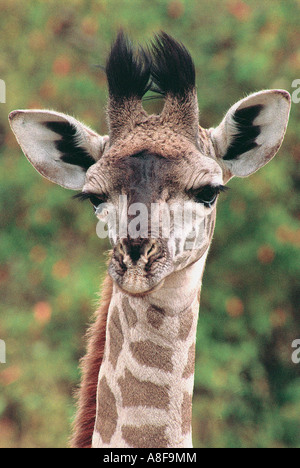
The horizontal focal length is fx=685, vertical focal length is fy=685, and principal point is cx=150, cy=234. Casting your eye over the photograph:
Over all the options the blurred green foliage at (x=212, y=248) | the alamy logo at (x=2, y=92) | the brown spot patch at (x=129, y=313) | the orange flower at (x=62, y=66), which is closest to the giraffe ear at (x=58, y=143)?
the brown spot patch at (x=129, y=313)


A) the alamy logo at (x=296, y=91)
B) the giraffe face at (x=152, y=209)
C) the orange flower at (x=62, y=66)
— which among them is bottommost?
the giraffe face at (x=152, y=209)

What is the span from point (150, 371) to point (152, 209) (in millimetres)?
786

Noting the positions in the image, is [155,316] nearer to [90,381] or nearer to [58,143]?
[90,381]

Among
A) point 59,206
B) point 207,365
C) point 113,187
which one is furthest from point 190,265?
point 59,206

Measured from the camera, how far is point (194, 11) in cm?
820

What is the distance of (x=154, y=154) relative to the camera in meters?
3.11

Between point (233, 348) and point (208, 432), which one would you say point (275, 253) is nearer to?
point (233, 348)

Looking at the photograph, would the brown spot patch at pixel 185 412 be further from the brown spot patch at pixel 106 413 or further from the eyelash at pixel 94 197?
the eyelash at pixel 94 197

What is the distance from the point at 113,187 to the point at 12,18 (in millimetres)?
6512

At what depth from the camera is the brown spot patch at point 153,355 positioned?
3205mm

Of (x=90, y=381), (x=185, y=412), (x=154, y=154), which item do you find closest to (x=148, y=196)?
(x=154, y=154)

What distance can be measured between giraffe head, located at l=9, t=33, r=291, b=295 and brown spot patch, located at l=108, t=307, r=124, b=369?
0.43 metres

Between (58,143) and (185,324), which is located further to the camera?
(58,143)

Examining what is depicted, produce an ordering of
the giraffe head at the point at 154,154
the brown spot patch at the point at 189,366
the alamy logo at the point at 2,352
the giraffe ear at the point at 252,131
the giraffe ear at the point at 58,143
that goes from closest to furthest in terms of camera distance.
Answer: the giraffe head at the point at 154,154 < the brown spot patch at the point at 189,366 < the giraffe ear at the point at 252,131 < the giraffe ear at the point at 58,143 < the alamy logo at the point at 2,352
